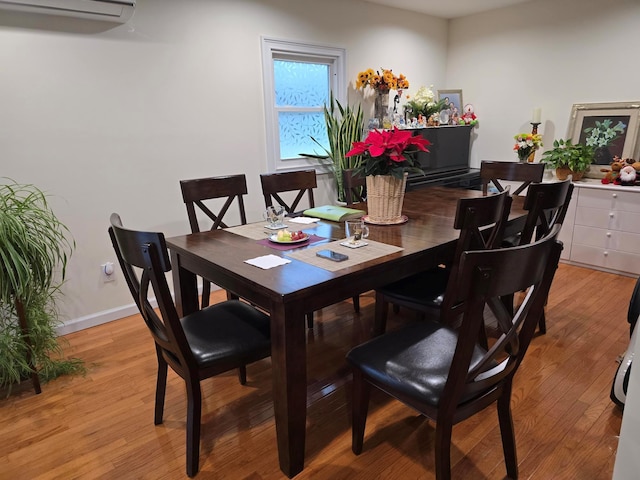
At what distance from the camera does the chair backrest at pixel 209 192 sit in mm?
2393

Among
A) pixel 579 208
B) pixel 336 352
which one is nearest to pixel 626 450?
pixel 336 352

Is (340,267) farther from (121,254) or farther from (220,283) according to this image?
(121,254)

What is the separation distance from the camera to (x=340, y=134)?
375 centimetres

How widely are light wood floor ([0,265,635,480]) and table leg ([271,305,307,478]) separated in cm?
10

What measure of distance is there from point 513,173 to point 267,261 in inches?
86.8

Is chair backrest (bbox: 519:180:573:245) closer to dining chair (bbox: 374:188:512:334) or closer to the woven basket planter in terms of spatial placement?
dining chair (bbox: 374:188:512:334)

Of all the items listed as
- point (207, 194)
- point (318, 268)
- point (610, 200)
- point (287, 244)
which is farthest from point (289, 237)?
point (610, 200)

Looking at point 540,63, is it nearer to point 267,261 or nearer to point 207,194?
point 207,194

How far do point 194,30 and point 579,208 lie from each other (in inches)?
139

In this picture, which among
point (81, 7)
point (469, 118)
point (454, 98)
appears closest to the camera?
point (81, 7)

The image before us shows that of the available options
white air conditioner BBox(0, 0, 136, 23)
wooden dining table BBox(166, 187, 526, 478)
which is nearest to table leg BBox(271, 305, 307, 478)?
A: wooden dining table BBox(166, 187, 526, 478)

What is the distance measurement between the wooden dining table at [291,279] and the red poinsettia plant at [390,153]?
0.97 feet

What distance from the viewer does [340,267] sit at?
155 centimetres

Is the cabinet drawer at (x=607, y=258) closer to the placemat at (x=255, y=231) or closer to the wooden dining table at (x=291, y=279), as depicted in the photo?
the wooden dining table at (x=291, y=279)
